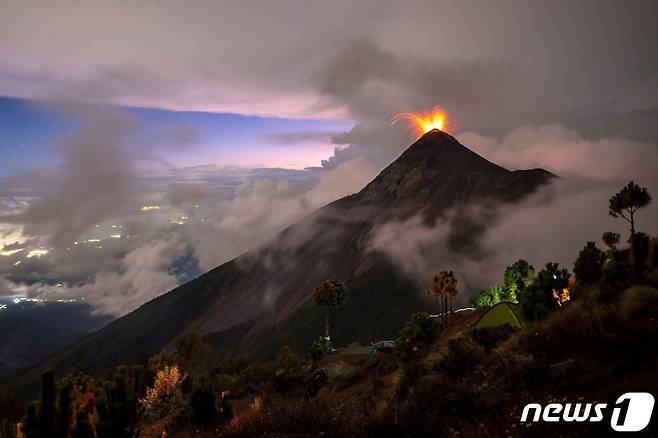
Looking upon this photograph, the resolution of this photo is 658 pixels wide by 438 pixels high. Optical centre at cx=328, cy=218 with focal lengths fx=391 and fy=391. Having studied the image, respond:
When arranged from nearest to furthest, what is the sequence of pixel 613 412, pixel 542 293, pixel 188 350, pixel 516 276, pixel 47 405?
pixel 613 412 → pixel 47 405 → pixel 542 293 → pixel 188 350 → pixel 516 276

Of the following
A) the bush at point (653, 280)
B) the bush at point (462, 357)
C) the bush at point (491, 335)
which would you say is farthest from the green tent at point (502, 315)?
the bush at point (462, 357)

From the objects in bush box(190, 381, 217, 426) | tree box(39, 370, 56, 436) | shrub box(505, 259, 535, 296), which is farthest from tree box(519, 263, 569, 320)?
shrub box(505, 259, 535, 296)

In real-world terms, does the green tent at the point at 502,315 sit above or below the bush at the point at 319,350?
above

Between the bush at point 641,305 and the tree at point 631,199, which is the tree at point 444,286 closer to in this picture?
the tree at point 631,199

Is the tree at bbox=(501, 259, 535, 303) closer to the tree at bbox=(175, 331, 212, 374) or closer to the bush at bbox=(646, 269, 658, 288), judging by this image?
the bush at bbox=(646, 269, 658, 288)

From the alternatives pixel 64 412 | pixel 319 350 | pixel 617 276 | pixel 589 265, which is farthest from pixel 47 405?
pixel 319 350

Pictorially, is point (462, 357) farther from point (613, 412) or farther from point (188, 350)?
point (188, 350)

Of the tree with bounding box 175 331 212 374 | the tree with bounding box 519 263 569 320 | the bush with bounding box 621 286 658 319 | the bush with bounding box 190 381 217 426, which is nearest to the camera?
the bush with bounding box 621 286 658 319
